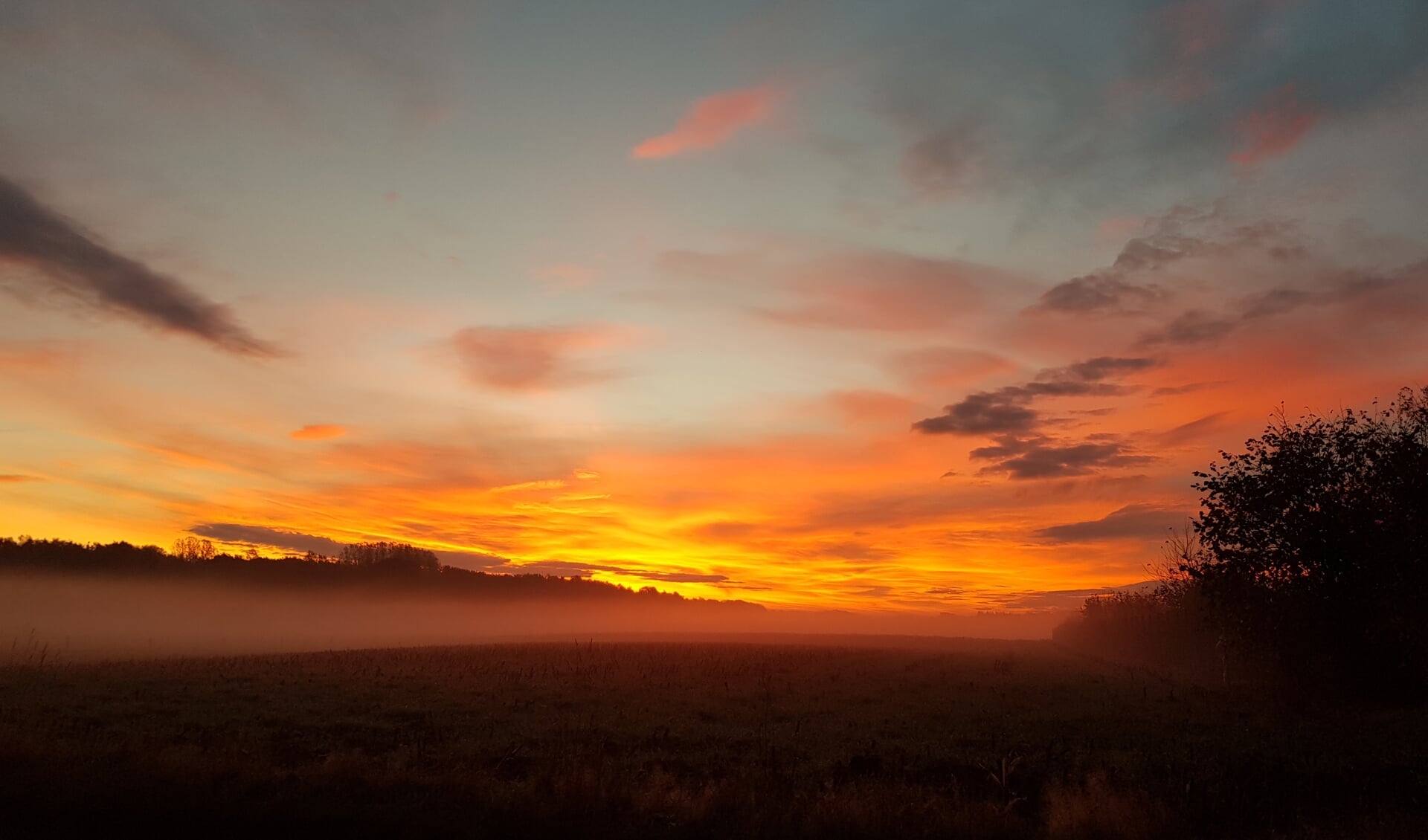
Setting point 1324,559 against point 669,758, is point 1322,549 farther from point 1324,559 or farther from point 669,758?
point 669,758

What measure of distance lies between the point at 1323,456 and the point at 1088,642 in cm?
9304

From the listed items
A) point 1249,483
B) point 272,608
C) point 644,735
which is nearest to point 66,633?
point 272,608

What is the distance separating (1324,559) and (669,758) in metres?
27.3

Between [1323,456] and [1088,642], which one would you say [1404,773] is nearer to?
[1323,456]

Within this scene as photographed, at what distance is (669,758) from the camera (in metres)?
19.5

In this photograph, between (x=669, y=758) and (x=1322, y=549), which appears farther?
(x=1322, y=549)

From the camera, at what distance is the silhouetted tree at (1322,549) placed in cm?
2795

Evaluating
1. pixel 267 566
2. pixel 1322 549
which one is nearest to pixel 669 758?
pixel 1322 549

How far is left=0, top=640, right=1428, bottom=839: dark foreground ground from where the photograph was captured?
12680 mm

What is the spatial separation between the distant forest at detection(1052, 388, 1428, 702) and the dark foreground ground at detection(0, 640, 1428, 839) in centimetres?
192

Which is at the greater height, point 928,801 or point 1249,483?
point 1249,483

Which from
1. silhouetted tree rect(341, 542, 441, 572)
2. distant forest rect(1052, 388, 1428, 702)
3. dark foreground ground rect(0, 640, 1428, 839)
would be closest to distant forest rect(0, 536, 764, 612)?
silhouetted tree rect(341, 542, 441, 572)

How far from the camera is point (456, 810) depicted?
1271 centimetres

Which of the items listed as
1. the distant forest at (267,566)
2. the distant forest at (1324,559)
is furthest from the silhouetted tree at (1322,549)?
the distant forest at (267,566)
